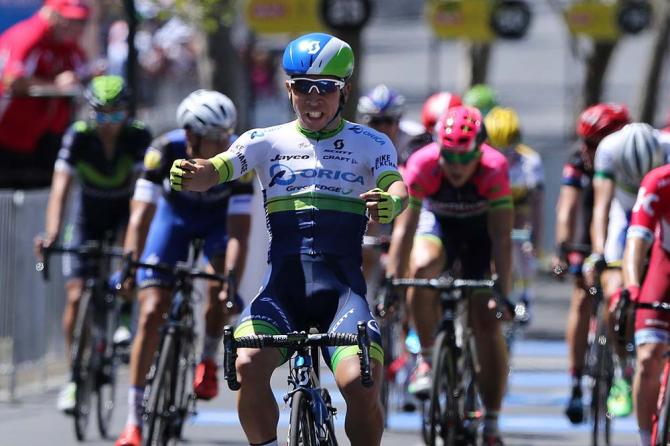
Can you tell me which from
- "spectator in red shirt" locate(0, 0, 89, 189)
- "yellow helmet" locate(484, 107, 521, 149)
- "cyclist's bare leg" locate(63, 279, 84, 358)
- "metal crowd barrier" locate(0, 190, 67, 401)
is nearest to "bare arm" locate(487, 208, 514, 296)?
"cyclist's bare leg" locate(63, 279, 84, 358)

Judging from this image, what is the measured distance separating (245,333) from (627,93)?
124 ft

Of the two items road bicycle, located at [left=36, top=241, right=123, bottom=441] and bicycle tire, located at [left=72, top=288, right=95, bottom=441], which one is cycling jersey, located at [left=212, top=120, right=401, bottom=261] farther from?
bicycle tire, located at [left=72, top=288, right=95, bottom=441]

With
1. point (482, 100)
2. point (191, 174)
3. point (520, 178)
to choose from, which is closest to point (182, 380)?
point (191, 174)

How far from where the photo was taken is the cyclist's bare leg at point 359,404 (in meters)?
7.91

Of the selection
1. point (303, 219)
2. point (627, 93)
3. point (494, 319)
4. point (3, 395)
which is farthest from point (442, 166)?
point (627, 93)

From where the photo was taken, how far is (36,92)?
17266mm

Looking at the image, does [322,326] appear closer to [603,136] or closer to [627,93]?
[603,136]

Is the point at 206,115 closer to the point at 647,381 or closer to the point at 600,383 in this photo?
the point at 647,381

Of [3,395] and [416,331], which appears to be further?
[3,395]

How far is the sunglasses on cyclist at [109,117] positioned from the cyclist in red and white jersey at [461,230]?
221cm

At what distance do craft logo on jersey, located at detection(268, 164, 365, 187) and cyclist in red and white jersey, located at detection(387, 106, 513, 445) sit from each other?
248 centimetres

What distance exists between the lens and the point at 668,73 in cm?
3878

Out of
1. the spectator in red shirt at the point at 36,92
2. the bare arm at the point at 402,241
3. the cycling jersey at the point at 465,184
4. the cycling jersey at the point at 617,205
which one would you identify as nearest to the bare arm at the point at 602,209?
the cycling jersey at the point at 617,205

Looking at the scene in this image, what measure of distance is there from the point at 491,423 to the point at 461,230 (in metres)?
1.15
